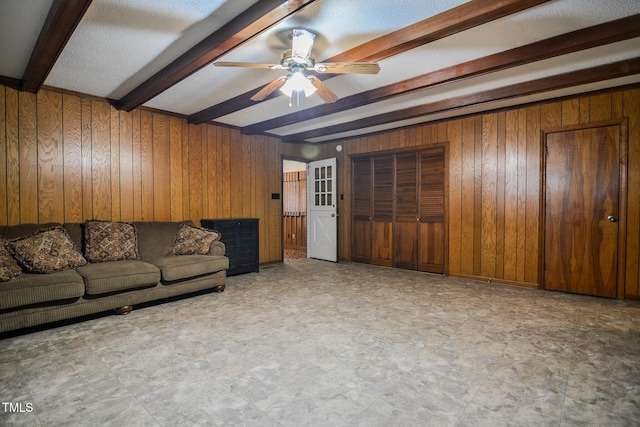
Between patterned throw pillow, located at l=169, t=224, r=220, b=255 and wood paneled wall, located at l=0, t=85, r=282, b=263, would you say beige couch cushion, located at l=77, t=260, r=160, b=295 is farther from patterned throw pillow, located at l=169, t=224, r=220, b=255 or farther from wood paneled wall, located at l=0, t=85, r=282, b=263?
wood paneled wall, located at l=0, t=85, r=282, b=263

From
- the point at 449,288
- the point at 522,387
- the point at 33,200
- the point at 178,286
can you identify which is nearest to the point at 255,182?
the point at 178,286

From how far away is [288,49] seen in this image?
2.81 meters

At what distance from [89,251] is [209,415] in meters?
2.88

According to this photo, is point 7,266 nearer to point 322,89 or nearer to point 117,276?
point 117,276

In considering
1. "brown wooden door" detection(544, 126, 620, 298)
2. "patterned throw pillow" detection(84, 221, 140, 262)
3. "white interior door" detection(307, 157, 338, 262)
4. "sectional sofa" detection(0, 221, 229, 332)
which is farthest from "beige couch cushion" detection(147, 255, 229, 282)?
"brown wooden door" detection(544, 126, 620, 298)

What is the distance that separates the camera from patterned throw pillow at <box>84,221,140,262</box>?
3760 mm

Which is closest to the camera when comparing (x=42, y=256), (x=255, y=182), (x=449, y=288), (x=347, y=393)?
(x=347, y=393)

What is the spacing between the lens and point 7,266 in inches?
115

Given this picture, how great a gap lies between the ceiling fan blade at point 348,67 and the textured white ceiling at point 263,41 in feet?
0.77

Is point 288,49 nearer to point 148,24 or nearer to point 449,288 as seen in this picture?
point 148,24

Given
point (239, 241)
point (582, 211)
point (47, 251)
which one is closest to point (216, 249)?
point (239, 241)

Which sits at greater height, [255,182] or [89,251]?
[255,182]

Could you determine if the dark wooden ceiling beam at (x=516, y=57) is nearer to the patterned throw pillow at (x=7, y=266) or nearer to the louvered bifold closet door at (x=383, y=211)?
the louvered bifold closet door at (x=383, y=211)

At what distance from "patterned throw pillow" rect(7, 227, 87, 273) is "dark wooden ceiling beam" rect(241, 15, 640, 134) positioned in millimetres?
3433
